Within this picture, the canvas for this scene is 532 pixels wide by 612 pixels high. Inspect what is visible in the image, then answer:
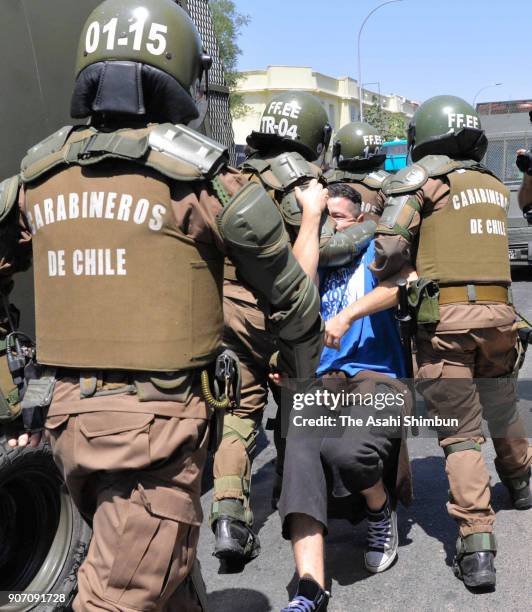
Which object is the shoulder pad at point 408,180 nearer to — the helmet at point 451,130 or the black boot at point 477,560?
the helmet at point 451,130

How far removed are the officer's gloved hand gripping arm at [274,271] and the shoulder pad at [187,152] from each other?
109mm

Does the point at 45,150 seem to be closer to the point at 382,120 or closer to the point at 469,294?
the point at 469,294

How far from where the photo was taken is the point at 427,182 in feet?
12.0

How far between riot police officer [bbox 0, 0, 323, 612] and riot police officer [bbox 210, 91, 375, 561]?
51.3 inches

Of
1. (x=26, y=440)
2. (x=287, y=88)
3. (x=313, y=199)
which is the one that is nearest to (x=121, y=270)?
(x=26, y=440)

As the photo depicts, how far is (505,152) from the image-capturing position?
13625 mm

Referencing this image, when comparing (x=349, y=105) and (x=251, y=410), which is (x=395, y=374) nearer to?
(x=251, y=410)

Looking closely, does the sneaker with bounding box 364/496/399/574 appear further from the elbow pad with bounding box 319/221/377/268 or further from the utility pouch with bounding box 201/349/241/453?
the utility pouch with bounding box 201/349/241/453

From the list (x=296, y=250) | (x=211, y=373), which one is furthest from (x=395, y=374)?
(x=211, y=373)

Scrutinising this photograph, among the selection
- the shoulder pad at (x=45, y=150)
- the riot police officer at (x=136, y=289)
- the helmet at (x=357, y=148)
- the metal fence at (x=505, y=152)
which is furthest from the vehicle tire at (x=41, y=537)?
the metal fence at (x=505, y=152)

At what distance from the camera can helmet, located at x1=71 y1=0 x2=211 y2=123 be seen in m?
2.20

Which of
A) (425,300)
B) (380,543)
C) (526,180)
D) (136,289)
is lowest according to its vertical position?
(380,543)

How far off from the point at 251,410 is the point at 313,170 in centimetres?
121

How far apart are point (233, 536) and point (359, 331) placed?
3.57 feet
